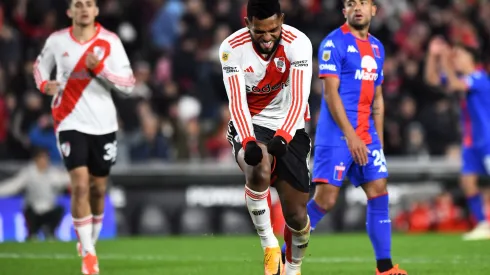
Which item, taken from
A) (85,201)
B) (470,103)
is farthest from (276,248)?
(470,103)

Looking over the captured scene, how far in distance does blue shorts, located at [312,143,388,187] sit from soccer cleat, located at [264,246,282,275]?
4.86 feet

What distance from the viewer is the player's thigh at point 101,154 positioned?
10.7 m

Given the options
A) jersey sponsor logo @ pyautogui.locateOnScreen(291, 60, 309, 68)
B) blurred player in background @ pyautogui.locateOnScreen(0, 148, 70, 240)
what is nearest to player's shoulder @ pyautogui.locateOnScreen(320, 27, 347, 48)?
jersey sponsor logo @ pyautogui.locateOnScreen(291, 60, 309, 68)

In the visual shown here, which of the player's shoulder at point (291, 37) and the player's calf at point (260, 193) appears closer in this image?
the player's calf at point (260, 193)

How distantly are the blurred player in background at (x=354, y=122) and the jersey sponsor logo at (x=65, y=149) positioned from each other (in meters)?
2.44

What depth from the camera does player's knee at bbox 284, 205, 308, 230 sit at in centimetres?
836

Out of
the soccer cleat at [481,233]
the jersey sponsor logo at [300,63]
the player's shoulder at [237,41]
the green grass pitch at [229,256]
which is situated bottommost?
the soccer cleat at [481,233]

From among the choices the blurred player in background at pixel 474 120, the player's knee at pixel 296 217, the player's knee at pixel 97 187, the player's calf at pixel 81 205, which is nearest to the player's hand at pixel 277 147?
the player's knee at pixel 296 217

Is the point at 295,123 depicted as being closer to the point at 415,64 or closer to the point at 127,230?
the point at 127,230

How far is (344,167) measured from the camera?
960 cm

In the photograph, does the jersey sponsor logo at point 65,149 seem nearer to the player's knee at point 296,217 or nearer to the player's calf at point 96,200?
the player's calf at point 96,200

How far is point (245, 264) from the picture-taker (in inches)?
436

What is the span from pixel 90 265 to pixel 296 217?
2452mm

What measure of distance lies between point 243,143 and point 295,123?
17.3 inches
